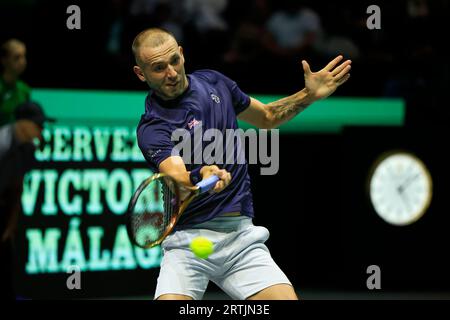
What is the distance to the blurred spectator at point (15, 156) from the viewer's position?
7.66m

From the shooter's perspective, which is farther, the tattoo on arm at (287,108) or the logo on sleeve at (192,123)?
the tattoo on arm at (287,108)

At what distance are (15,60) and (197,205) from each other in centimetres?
349

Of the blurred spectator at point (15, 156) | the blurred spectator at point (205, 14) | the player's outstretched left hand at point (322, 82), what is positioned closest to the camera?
the player's outstretched left hand at point (322, 82)

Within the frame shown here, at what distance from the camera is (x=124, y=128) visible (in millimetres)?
8680

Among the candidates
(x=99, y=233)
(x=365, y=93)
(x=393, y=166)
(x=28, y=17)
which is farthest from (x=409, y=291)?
(x=28, y=17)

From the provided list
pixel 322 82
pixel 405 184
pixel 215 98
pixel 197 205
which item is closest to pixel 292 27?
pixel 405 184

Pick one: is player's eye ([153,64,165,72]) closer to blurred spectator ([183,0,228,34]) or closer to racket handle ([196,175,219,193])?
racket handle ([196,175,219,193])

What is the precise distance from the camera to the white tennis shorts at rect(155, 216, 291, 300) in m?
5.12

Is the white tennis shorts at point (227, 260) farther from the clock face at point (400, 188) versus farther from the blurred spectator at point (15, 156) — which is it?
the clock face at point (400, 188)

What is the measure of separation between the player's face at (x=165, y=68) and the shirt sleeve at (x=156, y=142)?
0.20 meters

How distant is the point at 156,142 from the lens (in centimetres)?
509

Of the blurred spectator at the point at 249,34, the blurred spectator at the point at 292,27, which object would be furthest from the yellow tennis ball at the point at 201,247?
the blurred spectator at the point at 292,27

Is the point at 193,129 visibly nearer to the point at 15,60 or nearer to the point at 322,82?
the point at 322,82

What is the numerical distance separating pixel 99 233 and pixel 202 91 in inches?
139
